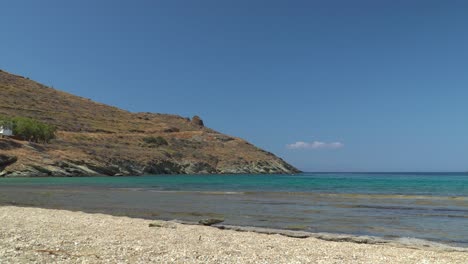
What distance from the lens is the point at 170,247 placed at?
15.1 meters

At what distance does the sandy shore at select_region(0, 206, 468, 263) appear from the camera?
12.8 m

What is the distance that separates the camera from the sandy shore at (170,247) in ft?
42.0

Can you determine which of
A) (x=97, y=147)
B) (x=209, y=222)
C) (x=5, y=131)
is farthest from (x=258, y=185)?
(x=5, y=131)

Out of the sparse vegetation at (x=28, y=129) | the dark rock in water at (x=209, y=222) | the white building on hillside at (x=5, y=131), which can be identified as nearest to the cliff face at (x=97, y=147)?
the sparse vegetation at (x=28, y=129)

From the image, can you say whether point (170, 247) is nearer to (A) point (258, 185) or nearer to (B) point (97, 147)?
(A) point (258, 185)

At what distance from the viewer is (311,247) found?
16.4 meters

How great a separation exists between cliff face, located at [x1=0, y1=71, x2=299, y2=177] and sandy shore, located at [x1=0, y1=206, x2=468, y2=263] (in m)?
77.9

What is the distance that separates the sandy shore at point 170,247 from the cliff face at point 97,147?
77909 mm

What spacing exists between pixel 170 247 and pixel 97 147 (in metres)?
116

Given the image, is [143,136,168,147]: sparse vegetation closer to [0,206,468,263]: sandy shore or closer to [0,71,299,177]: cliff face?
[0,71,299,177]: cliff face

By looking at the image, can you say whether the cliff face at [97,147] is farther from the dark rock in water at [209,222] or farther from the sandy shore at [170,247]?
the sandy shore at [170,247]

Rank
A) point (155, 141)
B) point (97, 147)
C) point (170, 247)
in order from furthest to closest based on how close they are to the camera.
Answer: point (155, 141)
point (97, 147)
point (170, 247)

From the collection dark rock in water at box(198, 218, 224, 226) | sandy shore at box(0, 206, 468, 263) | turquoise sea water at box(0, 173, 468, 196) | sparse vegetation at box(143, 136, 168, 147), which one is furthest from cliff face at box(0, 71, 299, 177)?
sandy shore at box(0, 206, 468, 263)

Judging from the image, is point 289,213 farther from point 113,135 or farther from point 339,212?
point 113,135
